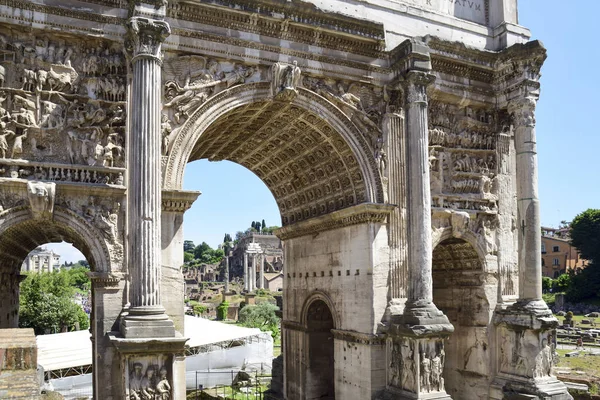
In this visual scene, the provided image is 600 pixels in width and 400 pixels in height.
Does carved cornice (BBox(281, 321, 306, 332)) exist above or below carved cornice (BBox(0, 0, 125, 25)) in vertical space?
below

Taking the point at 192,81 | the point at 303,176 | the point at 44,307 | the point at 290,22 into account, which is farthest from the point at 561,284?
the point at 192,81

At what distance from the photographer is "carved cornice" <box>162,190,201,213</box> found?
11.6m

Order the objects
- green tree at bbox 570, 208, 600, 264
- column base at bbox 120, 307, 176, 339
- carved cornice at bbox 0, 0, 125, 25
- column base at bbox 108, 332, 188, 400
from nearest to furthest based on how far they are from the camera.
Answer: column base at bbox 108, 332, 188, 400, column base at bbox 120, 307, 176, 339, carved cornice at bbox 0, 0, 125, 25, green tree at bbox 570, 208, 600, 264

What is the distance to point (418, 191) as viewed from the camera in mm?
13391

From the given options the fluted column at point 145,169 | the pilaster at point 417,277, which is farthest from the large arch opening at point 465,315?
the fluted column at point 145,169

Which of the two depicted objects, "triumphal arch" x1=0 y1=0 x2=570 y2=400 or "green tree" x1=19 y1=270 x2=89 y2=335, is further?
"green tree" x1=19 y1=270 x2=89 y2=335

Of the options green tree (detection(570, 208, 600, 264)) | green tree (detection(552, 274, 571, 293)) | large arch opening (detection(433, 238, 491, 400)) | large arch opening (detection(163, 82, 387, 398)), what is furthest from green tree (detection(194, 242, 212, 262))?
large arch opening (detection(433, 238, 491, 400))

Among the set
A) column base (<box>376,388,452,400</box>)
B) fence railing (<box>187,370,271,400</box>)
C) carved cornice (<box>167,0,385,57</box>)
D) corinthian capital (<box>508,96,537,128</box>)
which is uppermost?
carved cornice (<box>167,0,385,57</box>)

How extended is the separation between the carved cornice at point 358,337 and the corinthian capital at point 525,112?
6.37 metres

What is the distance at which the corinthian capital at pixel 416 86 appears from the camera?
44.4ft

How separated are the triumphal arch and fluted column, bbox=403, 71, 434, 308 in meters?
0.04

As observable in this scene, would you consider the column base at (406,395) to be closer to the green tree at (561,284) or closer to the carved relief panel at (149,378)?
the carved relief panel at (149,378)

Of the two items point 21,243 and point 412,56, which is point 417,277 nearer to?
point 412,56

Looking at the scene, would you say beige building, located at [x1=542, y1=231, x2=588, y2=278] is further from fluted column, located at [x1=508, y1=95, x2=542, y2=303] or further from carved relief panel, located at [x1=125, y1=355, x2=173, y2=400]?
carved relief panel, located at [x1=125, y1=355, x2=173, y2=400]
